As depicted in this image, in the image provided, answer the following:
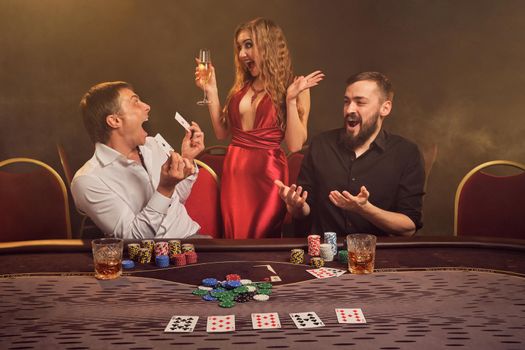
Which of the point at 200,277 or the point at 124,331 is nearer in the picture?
the point at 124,331

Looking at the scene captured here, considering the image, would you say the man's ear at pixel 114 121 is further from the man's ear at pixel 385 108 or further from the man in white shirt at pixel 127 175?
the man's ear at pixel 385 108

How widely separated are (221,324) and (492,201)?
2054 millimetres

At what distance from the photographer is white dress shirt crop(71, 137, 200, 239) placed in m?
2.43

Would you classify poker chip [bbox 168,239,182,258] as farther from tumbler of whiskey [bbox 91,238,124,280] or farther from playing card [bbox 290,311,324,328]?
playing card [bbox 290,311,324,328]

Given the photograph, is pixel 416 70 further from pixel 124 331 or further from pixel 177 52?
pixel 124 331

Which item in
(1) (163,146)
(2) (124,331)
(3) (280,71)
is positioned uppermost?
(3) (280,71)

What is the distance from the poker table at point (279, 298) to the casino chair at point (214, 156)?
78 centimetres

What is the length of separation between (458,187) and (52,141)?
7.46 ft

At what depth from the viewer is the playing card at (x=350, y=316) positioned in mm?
1268

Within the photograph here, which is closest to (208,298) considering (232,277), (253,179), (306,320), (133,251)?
(232,277)

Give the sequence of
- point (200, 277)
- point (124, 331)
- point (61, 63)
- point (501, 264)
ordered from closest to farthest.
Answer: point (124, 331) → point (200, 277) → point (501, 264) → point (61, 63)

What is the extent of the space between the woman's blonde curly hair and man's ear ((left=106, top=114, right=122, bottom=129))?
0.63 meters

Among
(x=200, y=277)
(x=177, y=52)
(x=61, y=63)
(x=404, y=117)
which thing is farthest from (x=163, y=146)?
(x=404, y=117)

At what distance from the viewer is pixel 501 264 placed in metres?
1.75
